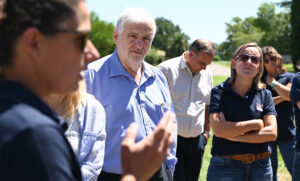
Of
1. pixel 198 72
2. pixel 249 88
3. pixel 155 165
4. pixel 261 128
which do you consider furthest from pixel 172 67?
pixel 155 165

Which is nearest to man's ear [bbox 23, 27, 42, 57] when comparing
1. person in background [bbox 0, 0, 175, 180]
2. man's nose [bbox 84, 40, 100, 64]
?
person in background [bbox 0, 0, 175, 180]

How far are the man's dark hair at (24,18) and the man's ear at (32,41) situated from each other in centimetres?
1

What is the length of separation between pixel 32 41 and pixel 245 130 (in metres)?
2.90

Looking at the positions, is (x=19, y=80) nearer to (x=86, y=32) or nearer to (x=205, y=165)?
(x=86, y=32)

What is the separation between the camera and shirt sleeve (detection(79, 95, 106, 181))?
2.57m

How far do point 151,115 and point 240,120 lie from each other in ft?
3.63

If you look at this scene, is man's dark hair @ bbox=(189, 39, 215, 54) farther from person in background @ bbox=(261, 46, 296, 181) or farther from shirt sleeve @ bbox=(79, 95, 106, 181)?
shirt sleeve @ bbox=(79, 95, 106, 181)

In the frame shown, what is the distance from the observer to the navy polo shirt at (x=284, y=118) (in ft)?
17.0

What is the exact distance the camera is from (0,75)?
3.87 ft

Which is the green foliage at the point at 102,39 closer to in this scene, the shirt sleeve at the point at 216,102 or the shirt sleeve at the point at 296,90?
the shirt sleeve at the point at 216,102

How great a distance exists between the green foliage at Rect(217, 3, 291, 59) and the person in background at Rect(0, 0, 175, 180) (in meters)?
63.6

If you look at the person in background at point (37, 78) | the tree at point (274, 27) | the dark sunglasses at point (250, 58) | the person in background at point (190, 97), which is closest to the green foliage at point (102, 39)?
the tree at point (274, 27)

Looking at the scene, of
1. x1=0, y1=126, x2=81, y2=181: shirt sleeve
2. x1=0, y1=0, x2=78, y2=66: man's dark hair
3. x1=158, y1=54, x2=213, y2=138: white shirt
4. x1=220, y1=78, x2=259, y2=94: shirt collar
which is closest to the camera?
x1=0, y1=126, x2=81, y2=181: shirt sleeve

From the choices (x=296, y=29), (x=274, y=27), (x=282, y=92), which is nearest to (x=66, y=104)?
(x=282, y=92)
